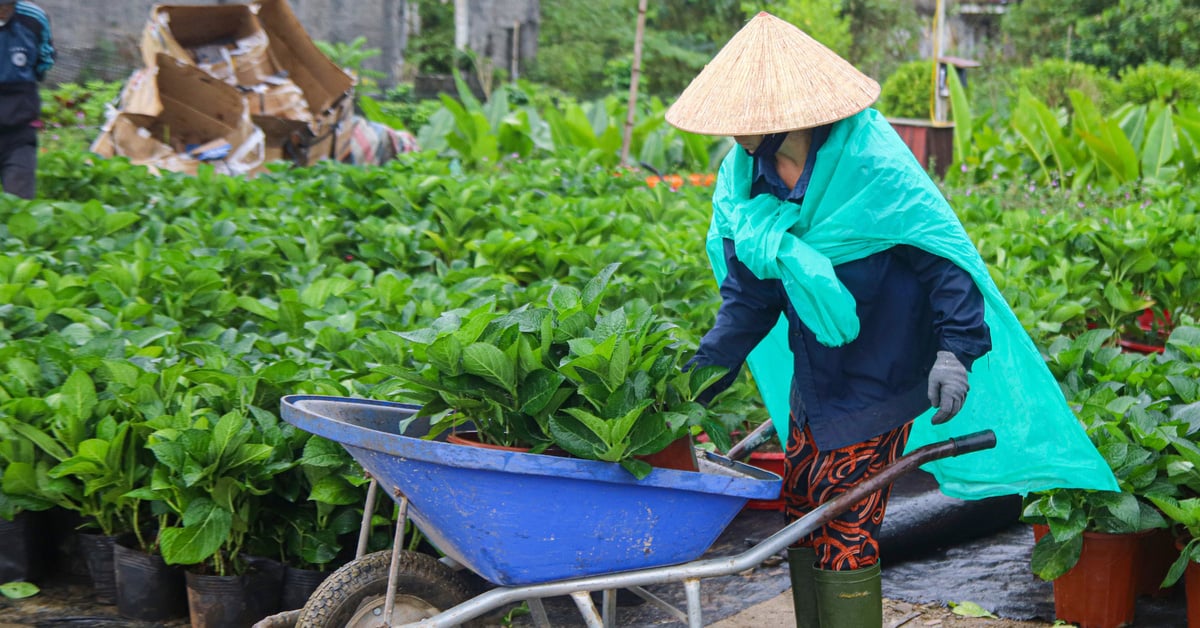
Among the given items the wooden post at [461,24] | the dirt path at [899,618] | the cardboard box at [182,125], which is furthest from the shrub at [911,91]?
the dirt path at [899,618]

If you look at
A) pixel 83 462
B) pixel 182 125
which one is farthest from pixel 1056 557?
pixel 182 125

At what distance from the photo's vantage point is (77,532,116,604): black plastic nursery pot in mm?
3334

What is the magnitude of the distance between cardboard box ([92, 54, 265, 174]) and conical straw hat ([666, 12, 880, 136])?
606cm

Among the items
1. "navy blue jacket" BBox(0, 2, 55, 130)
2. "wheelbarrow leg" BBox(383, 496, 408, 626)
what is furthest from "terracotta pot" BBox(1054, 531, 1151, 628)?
"navy blue jacket" BBox(0, 2, 55, 130)

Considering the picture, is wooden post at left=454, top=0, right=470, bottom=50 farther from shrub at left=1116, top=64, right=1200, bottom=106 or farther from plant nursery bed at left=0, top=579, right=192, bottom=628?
plant nursery bed at left=0, top=579, right=192, bottom=628

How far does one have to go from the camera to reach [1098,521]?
3.03m

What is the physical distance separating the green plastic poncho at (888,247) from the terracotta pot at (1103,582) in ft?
1.32

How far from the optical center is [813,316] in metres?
2.45

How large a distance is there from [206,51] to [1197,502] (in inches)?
316

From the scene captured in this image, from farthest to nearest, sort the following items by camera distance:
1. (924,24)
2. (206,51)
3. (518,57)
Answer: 1. (924,24)
2. (518,57)
3. (206,51)

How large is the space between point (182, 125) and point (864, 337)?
6.91 m

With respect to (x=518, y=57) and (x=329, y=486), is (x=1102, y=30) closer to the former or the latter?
(x=518, y=57)

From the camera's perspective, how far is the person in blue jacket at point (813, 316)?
2.44 m

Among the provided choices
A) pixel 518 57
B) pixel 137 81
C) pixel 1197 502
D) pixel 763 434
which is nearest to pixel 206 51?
pixel 137 81
